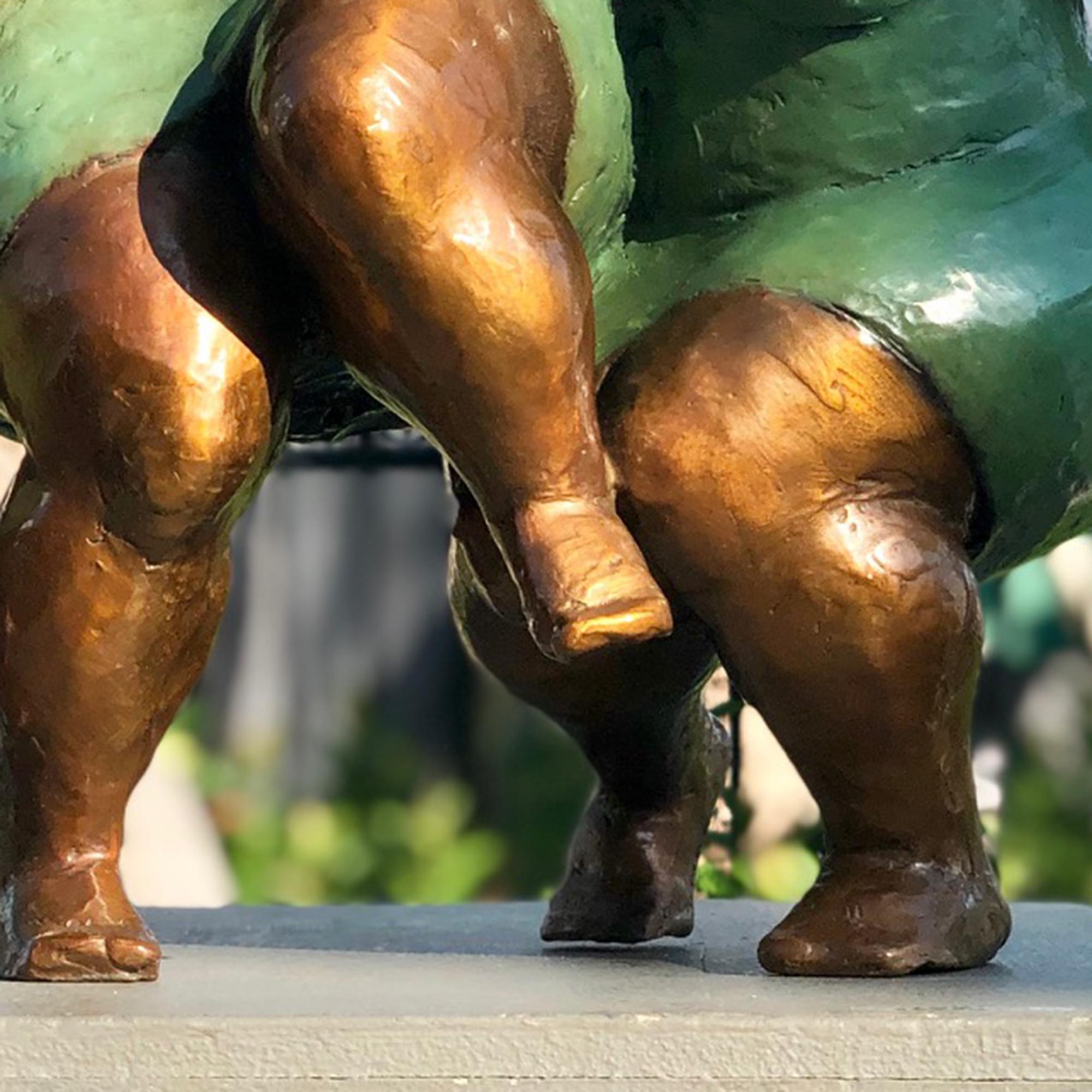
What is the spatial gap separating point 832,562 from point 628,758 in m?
0.39

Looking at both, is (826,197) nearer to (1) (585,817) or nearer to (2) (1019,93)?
(2) (1019,93)

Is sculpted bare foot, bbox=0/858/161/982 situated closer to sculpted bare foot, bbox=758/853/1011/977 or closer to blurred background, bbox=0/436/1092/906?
sculpted bare foot, bbox=758/853/1011/977

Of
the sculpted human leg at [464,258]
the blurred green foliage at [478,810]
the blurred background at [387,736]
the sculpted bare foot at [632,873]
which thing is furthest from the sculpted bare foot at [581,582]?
the blurred green foliage at [478,810]

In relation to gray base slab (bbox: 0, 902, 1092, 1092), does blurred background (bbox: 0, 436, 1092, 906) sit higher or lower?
lower

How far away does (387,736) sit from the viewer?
475cm

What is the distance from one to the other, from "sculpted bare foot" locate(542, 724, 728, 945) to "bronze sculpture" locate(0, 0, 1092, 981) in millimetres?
265

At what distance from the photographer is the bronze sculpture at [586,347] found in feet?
4.48

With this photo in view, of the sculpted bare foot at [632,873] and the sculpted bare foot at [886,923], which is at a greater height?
the sculpted bare foot at [886,923]

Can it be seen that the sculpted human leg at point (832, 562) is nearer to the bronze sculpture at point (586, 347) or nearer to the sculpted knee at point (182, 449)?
the bronze sculpture at point (586, 347)

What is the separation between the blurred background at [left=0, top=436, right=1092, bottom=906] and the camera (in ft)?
13.0

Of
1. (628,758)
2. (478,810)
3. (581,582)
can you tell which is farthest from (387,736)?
(581,582)

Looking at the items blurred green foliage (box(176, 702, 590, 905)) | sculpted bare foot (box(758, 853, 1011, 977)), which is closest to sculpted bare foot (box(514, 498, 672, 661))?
sculpted bare foot (box(758, 853, 1011, 977))

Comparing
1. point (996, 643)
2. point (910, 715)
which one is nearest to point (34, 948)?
point (910, 715)

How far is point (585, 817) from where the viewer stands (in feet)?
5.95
